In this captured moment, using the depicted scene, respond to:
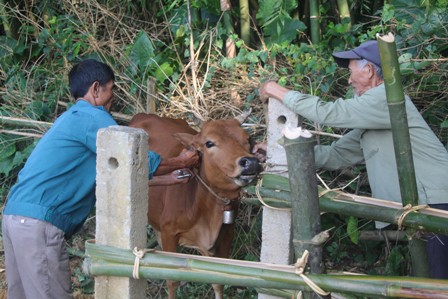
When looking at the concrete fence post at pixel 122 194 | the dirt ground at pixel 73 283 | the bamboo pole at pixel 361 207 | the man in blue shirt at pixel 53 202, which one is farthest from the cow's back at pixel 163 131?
the concrete fence post at pixel 122 194

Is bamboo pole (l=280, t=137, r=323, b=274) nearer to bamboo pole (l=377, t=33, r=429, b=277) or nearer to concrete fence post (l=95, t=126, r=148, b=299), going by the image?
bamboo pole (l=377, t=33, r=429, b=277)

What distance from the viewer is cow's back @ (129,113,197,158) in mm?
6270

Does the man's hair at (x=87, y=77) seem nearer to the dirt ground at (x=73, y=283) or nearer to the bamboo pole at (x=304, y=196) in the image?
the bamboo pole at (x=304, y=196)

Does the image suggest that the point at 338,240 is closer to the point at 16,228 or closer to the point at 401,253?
the point at 401,253

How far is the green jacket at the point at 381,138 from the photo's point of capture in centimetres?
385

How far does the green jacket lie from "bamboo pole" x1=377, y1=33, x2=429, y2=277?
0.52m

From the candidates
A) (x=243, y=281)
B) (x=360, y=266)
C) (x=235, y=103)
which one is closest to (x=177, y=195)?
(x=235, y=103)

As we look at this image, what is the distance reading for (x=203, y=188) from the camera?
5555 mm

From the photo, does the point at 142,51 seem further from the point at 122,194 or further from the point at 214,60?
the point at 122,194

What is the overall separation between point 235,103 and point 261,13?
940 mm

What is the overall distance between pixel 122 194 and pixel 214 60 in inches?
157

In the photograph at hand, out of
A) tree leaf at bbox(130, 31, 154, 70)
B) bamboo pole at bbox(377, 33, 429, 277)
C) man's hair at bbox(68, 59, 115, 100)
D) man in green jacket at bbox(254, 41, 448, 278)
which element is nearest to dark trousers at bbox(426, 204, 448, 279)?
man in green jacket at bbox(254, 41, 448, 278)

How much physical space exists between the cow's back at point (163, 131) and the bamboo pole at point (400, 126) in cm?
298

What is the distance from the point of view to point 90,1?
26.5 feet
